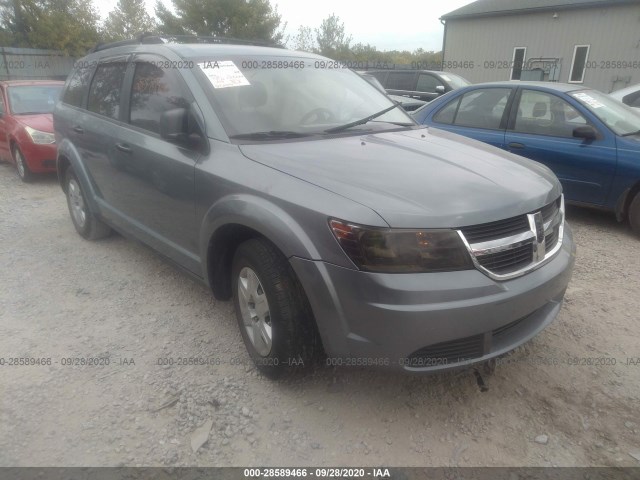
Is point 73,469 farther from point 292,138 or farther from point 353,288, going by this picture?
point 292,138

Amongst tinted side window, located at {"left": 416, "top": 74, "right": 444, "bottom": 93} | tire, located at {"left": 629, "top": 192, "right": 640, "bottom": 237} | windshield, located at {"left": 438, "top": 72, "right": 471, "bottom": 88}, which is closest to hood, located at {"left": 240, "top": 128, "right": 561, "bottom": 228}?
tire, located at {"left": 629, "top": 192, "right": 640, "bottom": 237}

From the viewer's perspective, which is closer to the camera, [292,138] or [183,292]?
[292,138]

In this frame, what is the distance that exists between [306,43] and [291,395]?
46.8 meters

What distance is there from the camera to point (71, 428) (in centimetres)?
229

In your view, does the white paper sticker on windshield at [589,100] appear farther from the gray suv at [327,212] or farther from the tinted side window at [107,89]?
the tinted side window at [107,89]

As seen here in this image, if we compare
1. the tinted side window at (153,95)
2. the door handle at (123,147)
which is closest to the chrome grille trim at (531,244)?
the tinted side window at (153,95)

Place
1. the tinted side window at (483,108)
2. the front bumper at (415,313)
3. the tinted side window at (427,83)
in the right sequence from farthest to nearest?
the tinted side window at (427,83) → the tinted side window at (483,108) → the front bumper at (415,313)

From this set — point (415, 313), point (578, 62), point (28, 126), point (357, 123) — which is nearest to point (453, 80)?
point (28, 126)

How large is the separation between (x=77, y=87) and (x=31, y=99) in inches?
161

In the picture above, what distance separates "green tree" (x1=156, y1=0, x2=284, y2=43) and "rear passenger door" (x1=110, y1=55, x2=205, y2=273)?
26322 millimetres

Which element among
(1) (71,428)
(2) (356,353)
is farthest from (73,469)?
(2) (356,353)

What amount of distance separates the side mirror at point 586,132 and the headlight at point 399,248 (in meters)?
3.54

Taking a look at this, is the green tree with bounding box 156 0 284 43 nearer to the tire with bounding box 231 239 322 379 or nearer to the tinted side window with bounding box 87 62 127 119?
the tinted side window with bounding box 87 62 127 119

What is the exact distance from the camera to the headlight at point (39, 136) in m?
6.87
